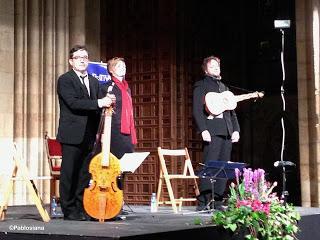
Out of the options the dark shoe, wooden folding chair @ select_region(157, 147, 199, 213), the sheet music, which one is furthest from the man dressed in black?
the dark shoe

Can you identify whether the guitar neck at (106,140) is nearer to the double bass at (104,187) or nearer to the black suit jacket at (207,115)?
the double bass at (104,187)

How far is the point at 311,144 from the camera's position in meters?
9.57

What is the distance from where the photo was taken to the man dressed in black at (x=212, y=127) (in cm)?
714

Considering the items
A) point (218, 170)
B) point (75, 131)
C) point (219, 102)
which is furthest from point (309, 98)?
point (75, 131)

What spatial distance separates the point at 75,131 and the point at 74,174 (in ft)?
1.33

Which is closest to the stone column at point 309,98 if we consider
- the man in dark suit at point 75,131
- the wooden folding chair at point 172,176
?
the wooden folding chair at point 172,176

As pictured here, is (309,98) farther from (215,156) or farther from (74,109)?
(74,109)

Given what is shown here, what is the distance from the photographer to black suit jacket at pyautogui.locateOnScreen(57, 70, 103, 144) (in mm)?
5809

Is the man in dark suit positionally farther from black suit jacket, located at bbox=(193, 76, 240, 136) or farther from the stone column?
the stone column

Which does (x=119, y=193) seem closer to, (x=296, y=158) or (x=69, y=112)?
(x=69, y=112)

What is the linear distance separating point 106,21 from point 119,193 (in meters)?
6.34

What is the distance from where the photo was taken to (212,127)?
7.16 meters

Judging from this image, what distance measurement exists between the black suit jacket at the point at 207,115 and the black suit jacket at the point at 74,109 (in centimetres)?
152

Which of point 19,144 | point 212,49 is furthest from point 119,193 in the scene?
point 212,49
